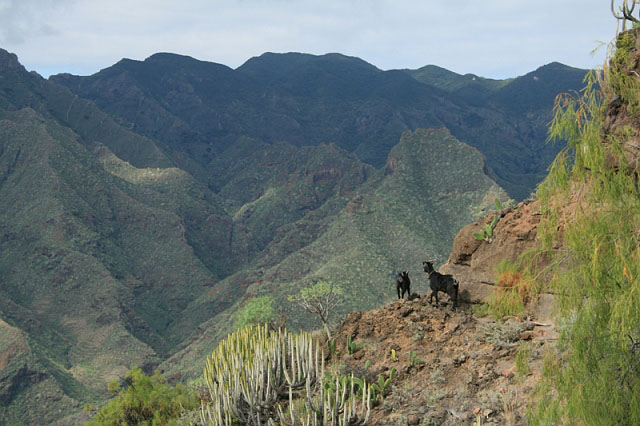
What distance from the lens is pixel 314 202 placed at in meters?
168

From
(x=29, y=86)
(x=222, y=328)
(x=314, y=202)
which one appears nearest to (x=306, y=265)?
(x=222, y=328)

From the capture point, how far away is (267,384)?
15.7 metres

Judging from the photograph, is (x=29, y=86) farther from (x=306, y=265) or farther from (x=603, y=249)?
(x=603, y=249)

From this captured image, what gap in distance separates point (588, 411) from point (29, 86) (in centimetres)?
20470

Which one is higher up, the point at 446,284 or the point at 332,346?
the point at 446,284

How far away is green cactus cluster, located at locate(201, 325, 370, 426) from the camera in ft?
47.4

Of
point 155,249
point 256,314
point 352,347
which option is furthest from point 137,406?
point 155,249

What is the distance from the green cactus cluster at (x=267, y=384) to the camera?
47.4 feet

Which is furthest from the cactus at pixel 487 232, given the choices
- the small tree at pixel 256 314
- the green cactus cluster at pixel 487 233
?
the small tree at pixel 256 314

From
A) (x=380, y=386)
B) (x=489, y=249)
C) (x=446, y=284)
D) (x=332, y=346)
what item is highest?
(x=489, y=249)

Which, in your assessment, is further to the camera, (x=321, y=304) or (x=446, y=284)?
(x=321, y=304)

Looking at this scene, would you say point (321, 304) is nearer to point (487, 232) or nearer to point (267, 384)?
point (267, 384)

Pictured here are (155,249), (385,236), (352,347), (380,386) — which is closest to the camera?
(380,386)

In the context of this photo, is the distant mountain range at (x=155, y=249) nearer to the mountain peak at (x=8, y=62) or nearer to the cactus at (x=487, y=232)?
the mountain peak at (x=8, y=62)
